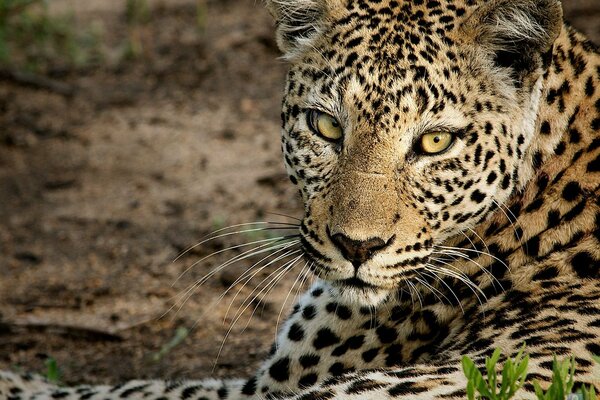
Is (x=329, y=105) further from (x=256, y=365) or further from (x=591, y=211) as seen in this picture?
(x=256, y=365)

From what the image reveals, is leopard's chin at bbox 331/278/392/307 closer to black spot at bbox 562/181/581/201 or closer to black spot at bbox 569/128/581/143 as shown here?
black spot at bbox 562/181/581/201

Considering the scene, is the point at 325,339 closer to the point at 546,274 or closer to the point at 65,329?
the point at 546,274

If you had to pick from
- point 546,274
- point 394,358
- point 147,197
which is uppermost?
point 546,274

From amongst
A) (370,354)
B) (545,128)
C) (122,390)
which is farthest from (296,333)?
(545,128)

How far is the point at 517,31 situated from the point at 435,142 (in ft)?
2.07

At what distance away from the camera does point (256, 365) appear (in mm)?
6656

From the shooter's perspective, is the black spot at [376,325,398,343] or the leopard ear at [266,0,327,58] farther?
the leopard ear at [266,0,327,58]

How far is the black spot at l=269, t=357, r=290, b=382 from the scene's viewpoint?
5.18 meters

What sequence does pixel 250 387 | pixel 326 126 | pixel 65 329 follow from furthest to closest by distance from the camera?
1. pixel 65 329
2. pixel 250 387
3. pixel 326 126

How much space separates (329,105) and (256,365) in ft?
7.48

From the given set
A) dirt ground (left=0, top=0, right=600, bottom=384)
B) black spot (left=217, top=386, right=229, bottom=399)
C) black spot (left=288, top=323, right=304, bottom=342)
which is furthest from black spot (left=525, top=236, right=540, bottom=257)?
dirt ground (left=0, top=0, right=600, bottom=384)

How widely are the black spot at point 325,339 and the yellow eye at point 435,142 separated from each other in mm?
1002

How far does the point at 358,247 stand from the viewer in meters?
4.64

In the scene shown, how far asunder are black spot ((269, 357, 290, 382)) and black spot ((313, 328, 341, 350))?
0.60 ft
